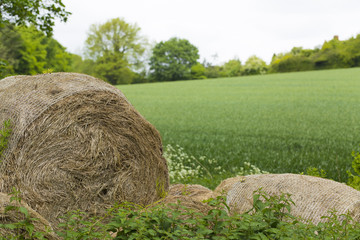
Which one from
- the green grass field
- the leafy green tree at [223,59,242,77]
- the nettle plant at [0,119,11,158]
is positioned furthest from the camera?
the leafy green tree at [223,59,242,77]

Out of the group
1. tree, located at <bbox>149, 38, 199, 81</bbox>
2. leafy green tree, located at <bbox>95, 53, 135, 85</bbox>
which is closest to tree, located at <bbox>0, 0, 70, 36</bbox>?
leafy green tree, located at <bbox>95, 53, 135, 85</bbox>

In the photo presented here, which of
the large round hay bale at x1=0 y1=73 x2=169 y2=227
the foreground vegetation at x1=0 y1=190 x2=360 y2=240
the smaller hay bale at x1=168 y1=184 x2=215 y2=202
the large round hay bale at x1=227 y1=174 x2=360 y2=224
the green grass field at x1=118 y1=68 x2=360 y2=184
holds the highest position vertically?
the large round hay bale at x1=0 y1=73 x2=169 y2=227

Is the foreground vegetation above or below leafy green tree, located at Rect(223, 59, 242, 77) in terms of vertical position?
below

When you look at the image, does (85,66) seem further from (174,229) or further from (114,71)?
(174,229)

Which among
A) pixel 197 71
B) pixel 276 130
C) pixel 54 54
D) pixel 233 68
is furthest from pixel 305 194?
pixel 233 68

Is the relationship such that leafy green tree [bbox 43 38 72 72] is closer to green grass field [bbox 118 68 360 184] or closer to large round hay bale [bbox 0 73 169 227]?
green grass field [bbox 118 68 360 184]

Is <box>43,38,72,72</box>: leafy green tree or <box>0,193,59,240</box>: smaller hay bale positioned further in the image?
<box>43,38,72,72</box>: leafy green tree

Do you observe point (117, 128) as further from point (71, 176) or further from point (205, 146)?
point (205, 146)

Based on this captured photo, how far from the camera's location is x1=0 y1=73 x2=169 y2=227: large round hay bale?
13.7 ft

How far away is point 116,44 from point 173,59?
10.0m

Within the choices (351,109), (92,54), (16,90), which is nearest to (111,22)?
(92,54)

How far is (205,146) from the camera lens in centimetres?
1155

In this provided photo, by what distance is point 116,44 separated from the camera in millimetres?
66062

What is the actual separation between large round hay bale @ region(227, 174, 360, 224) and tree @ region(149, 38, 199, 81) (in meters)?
59.6
